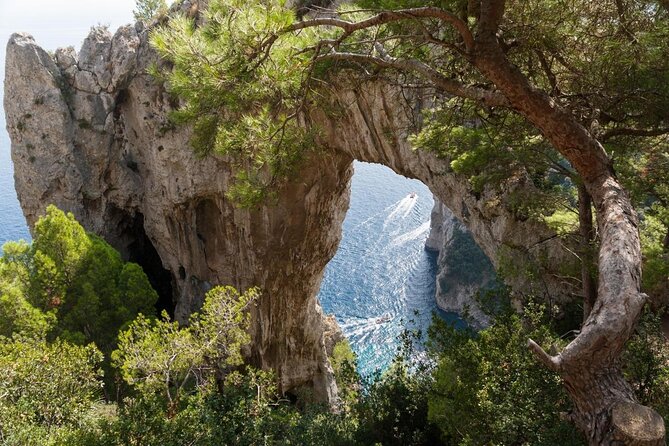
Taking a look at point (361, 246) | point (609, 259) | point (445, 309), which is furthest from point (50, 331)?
point (361, 246)

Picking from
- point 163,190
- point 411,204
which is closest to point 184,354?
point 163,190

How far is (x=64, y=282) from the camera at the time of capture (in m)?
13.7

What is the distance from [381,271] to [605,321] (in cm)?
3770

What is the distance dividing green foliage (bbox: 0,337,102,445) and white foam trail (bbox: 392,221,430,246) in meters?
38.0

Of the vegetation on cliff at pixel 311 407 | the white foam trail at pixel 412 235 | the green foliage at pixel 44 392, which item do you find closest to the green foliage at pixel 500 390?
the vegetation on cliff at pixel 311 407

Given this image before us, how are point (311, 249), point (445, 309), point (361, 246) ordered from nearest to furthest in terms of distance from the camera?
point (311, 249)
point (445, 309)
point (361, 246)

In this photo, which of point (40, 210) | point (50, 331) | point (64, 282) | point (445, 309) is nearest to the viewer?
point (50, 331)

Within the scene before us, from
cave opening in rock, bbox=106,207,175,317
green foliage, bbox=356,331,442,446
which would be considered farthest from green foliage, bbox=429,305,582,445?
cave opening in rock, bbox=106,207,175,317

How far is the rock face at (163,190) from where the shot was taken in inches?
670

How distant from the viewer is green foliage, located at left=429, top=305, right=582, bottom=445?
179 inches

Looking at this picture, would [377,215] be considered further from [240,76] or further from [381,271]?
[240,76]

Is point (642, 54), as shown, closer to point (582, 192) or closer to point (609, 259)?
point (582, 192)

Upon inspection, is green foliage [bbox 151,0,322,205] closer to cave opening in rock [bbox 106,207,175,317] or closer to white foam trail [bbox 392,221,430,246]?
cave opening in rock [bbox 106,207,175,317]

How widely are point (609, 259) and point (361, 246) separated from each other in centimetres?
4006
